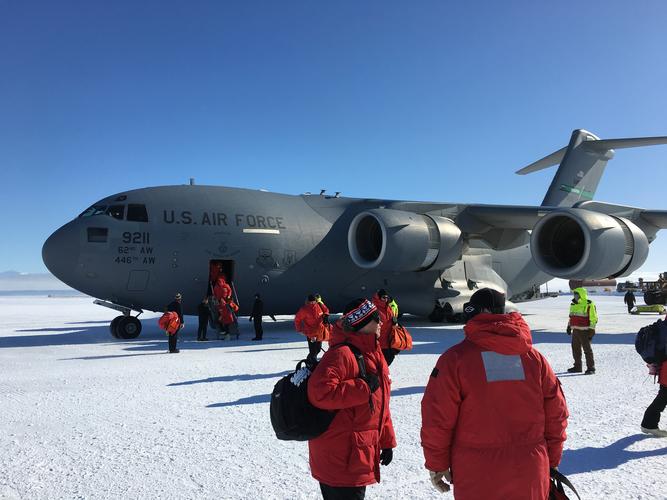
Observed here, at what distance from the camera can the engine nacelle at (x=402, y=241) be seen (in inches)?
521

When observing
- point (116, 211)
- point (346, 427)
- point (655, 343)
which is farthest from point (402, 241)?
point (346, 427)

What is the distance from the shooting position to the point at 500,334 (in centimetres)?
234

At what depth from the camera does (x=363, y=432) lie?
2.55 meters

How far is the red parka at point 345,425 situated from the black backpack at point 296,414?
0.04m

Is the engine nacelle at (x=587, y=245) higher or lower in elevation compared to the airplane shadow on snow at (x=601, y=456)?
higher

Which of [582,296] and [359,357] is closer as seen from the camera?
[359,357]

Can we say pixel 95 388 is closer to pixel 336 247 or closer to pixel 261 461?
pixel 261 461

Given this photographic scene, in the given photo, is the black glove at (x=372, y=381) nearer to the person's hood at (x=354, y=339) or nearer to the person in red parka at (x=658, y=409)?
the person's hood at (x=354, y=339)

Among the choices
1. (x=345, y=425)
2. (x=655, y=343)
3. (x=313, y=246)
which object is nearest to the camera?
(x=345, y=425)

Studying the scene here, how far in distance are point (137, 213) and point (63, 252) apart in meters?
1.76

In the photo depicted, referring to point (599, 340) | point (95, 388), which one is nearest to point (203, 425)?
point (95, 388)

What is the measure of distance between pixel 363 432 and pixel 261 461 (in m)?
1.82

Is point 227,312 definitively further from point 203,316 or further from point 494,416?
point 494,416

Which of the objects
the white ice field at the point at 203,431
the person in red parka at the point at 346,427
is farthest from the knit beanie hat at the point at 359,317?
the white ice field at the point at 203,431
